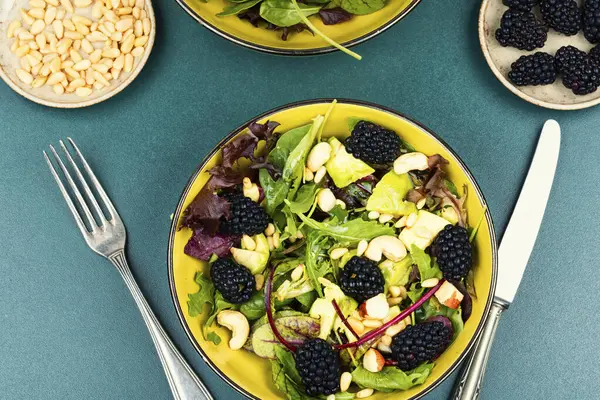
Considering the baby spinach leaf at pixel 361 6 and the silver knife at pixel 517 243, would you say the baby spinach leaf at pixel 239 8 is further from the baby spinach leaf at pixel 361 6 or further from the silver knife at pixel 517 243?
the silver knife at pixel 517 243

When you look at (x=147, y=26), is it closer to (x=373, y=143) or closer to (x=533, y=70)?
(x=373, y=143)

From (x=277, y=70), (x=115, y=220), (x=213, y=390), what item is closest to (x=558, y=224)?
(x=277, y=70)

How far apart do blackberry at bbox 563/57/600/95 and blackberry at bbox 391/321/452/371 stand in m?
0.57

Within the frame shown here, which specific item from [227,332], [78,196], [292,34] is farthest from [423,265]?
[78,196]

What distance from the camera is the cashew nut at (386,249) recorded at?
4.32ft

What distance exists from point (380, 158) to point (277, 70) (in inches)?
14.9

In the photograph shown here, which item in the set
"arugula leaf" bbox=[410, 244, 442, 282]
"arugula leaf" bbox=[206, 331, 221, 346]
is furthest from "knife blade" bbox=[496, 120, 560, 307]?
"arugula leaf" bbox=[206, 331, 221, 346]

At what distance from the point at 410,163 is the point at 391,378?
0.38 meters

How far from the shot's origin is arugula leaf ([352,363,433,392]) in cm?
128

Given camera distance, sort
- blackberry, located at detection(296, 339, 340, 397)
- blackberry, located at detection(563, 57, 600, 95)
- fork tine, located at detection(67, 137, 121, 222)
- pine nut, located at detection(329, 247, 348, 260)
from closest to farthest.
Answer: blackberry, located at detection(296, 339, 340, 397)
pine nut, located at detection(329, 247, 348, 260)
blackberry, located at detection(563, 57, 600, 95)
fork tine, located at detection(67, 137, 121, 222)

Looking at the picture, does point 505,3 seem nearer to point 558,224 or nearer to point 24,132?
point 558,224

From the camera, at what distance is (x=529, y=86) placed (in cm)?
153

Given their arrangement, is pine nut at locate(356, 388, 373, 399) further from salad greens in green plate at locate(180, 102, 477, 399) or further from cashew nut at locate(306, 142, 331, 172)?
cashew nut at locate(306, 142, 331, 172)

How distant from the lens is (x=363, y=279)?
4.17 feet
